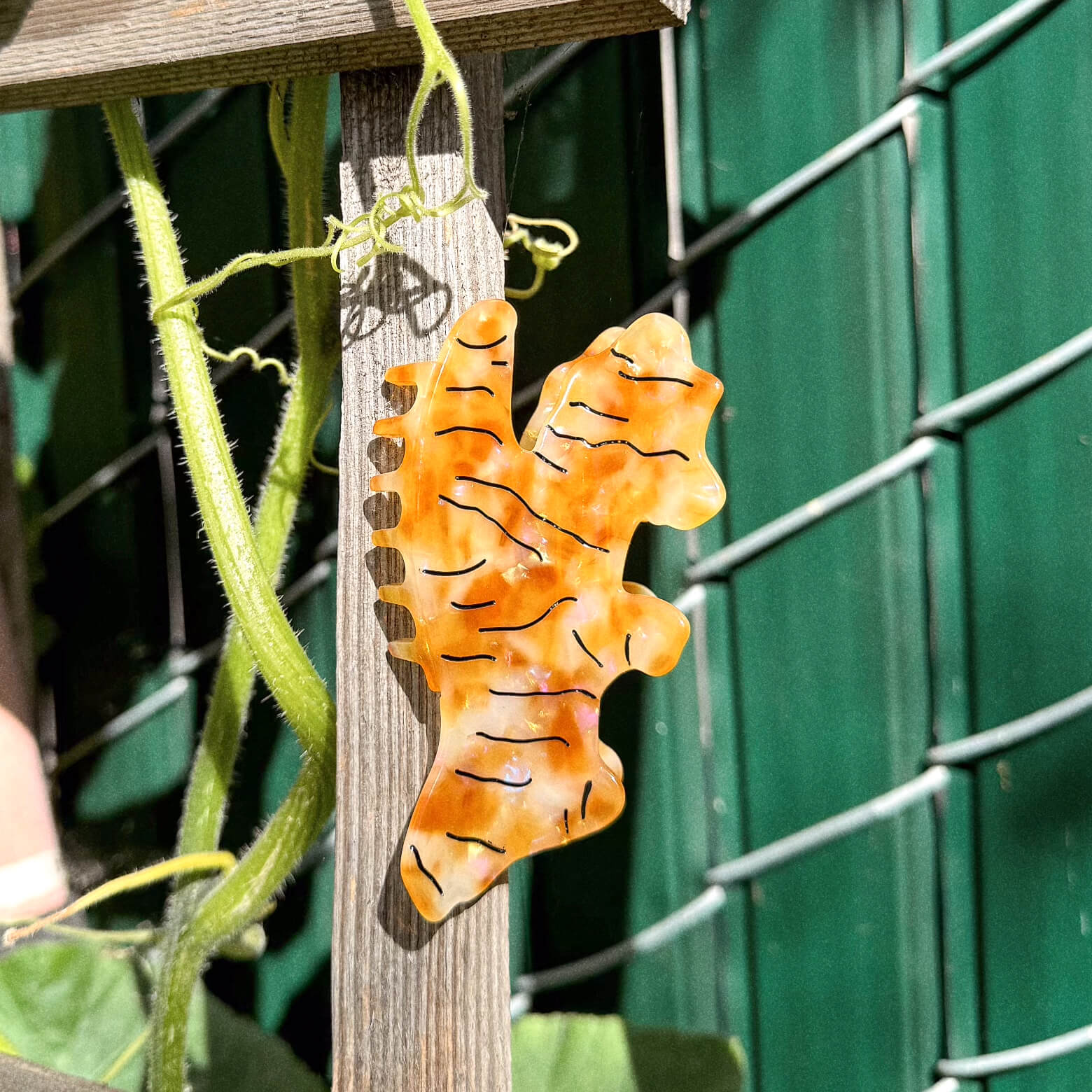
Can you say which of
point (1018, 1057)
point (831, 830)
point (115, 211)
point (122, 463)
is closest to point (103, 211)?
point (115, 211)

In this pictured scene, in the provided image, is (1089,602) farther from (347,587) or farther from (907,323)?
(347,587)

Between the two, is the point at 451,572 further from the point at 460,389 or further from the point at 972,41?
the point at 972,41

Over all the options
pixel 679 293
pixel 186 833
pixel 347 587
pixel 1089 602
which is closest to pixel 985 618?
pixel 1089 602

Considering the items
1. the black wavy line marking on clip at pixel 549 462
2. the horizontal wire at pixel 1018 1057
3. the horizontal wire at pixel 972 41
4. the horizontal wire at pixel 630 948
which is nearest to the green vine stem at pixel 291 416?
the black wavy line marking on clip at pixel 549 462

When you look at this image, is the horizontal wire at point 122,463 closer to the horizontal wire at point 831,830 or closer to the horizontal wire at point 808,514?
the horizontal wire at point 808,514

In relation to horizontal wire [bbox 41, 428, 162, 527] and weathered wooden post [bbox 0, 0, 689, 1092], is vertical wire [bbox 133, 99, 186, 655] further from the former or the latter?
weathered wooden post [bbox 0, 0, 689, 1092]

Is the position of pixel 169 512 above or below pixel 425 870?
above
